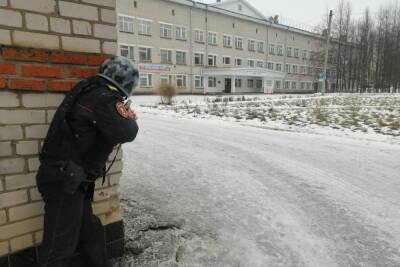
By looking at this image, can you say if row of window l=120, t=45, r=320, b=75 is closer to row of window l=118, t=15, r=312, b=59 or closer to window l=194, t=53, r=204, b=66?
window l=194, t=53, r=204, b=66

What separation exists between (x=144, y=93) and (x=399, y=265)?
34.6 m

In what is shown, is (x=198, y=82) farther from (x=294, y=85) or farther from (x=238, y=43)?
(x=294, y=85)

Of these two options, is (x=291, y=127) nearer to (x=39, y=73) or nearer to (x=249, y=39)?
(x=39, y=73)

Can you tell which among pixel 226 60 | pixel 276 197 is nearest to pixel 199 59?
pixel 226 60

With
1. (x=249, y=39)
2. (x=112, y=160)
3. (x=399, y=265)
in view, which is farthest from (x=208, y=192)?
(x=249, y=39)

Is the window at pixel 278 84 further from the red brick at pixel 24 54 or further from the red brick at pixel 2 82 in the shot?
the red brick at pixel 2 82

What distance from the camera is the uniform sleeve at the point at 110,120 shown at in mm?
1917

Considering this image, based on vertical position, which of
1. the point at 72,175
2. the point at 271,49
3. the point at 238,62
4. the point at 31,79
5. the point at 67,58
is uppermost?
the point at 271,49

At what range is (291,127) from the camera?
31.8ft

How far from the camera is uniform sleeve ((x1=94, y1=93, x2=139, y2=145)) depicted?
1917mm

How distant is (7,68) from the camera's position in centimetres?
209

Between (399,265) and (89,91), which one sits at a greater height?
(89,91)

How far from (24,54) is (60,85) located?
11.8 inches

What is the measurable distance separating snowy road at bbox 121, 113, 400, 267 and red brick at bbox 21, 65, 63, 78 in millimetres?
1706
